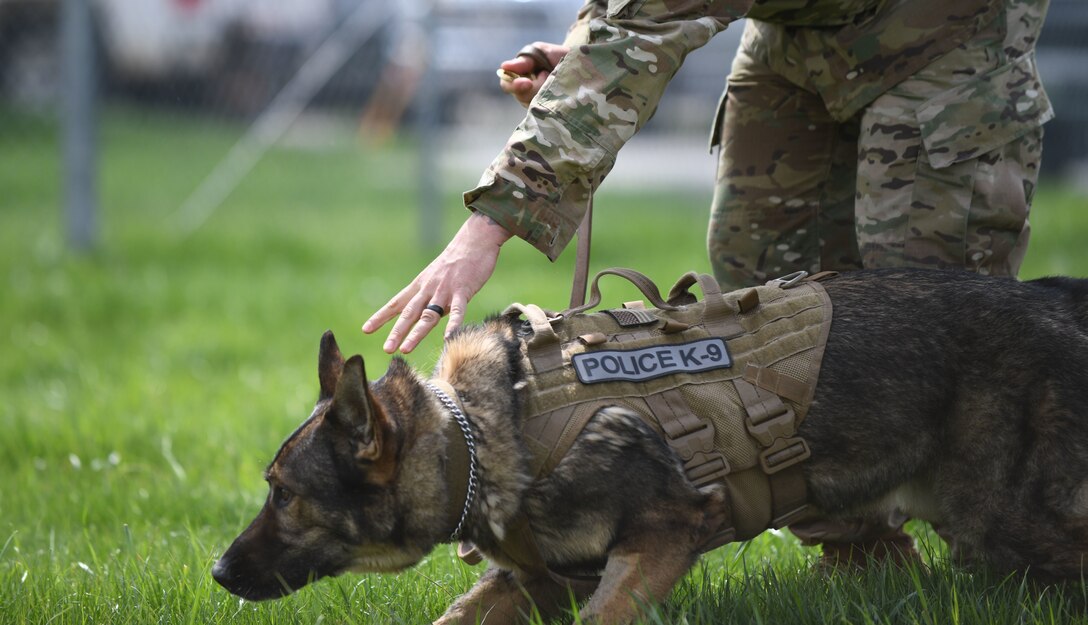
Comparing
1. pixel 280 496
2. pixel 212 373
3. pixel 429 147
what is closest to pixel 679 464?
pixel 280 496

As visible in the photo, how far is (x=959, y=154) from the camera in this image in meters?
3.23

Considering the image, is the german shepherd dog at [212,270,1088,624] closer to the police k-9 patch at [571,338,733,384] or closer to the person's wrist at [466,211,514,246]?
the police k-9 patch at [571,338,733,384]

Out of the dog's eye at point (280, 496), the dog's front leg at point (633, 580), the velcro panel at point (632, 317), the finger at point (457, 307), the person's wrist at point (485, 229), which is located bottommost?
the dog's front leg at point (633, 580)

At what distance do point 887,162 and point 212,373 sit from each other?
4.51 m

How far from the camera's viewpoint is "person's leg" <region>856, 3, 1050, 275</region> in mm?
3234

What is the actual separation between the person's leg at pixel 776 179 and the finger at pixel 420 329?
4.39 ft

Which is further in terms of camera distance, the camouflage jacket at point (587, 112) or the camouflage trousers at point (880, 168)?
the camouflage trousers at point (880, 168)

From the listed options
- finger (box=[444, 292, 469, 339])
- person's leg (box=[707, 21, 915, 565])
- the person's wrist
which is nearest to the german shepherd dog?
finger (box=[444, 292, 469, 339])

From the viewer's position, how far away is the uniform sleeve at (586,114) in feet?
9.52

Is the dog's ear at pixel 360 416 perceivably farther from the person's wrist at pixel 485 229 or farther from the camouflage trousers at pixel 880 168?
the camouflage trousers at pixel 880 168

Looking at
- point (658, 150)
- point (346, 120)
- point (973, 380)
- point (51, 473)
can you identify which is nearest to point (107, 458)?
point (51, 473)

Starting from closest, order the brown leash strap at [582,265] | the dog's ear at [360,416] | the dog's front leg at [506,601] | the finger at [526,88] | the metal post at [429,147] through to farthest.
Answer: the dog's ear at [360,416] → the dog's front leg at [506,601] → the brown leash strap at [582,265] → the finger at [526,88] → the metal post at [429,147]

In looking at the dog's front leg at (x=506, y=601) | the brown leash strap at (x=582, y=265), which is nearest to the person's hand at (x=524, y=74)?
the brown leash strap at (x=582, y=265)

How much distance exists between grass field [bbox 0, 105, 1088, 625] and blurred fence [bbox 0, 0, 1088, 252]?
0.66m
